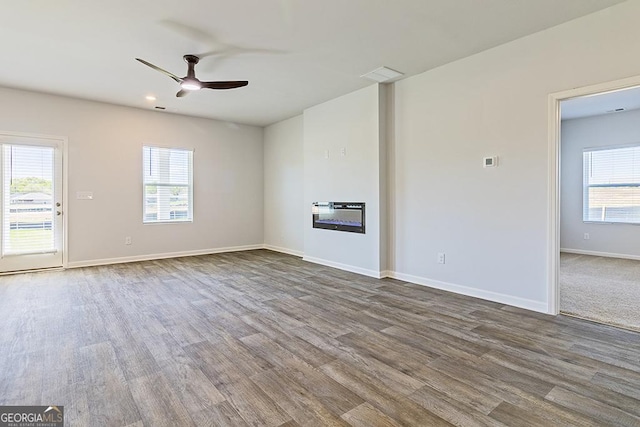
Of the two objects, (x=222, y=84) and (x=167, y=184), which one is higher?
(x=222, y=84)

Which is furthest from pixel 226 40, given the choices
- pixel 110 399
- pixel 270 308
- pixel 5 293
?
pixel 5 293

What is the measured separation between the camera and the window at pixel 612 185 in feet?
20.2

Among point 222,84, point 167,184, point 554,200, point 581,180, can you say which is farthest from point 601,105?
point 167,184

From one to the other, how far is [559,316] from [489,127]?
209 centimetres

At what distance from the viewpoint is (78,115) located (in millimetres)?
5516

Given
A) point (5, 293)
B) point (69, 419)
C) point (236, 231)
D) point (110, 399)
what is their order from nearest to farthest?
1. point (69, 419)
2. point (110, 399)
3. point (5, 293)
4. point (236, 231)

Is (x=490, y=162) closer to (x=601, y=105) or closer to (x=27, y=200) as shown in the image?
(x=601, y=105)

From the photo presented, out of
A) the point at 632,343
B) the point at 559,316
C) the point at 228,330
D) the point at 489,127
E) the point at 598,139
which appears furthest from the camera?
the point at 598,139

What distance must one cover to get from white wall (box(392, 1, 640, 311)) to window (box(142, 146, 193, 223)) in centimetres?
433

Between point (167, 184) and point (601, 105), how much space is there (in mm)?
8188

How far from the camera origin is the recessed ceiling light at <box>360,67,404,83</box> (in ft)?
13.9

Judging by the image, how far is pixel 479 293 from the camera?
12.5ft

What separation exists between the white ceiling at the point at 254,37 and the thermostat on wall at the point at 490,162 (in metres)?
1.23

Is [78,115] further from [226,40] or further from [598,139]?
[598,139]
